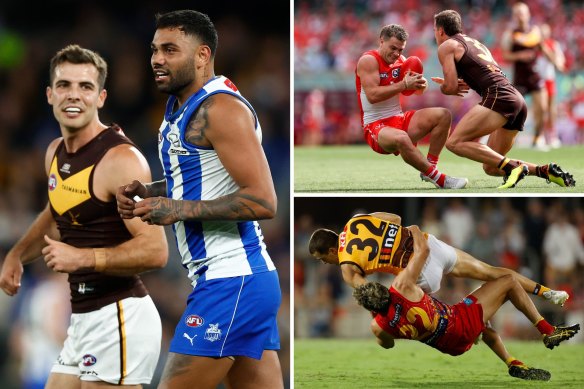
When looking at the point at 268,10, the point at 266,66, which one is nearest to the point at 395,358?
the point at 266,66

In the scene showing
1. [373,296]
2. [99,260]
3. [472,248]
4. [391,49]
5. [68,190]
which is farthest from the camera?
[472,248]

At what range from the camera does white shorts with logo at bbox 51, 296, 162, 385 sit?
473 centimetres

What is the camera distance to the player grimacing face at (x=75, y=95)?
16.1 ft

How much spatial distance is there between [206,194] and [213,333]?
662mm

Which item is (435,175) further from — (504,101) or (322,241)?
(322,241)

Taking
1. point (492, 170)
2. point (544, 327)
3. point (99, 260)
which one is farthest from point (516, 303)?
point (99, 260)

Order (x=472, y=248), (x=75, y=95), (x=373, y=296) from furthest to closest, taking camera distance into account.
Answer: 1. (x=472, y=248)
2. (x=373, y=296)
3. (x=75, y=95)

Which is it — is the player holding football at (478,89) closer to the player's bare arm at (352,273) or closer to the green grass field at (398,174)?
the green grass field at (398,174)

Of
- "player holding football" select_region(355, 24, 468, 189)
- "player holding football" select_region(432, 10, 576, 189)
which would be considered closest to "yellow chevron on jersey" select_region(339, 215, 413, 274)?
"player holding football" select_region(355, 24, 468, 189)

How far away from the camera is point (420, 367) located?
7.50 meters

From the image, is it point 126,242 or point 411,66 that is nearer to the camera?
point 126,242

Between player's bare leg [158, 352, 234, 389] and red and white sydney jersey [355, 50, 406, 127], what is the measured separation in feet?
13.5

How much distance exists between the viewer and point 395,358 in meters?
8.12

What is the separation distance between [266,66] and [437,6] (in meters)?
14.6
